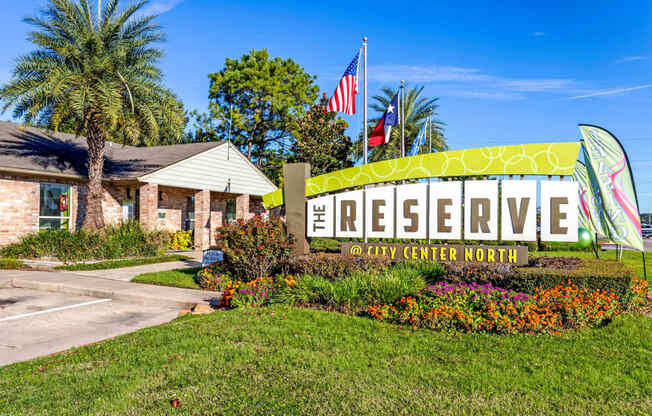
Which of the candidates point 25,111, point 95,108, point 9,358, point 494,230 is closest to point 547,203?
point 494,230

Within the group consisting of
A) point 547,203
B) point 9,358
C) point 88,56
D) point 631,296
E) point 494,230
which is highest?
point 88,56

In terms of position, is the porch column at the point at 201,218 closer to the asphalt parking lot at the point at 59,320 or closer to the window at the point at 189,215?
the window at the point at 189,215

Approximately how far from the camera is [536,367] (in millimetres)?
4898

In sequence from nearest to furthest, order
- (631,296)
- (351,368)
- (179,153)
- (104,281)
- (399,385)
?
(399,385)
(351,368)
(631,296)
(104,281)
(179,153)

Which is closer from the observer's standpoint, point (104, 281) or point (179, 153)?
point (104, 281)

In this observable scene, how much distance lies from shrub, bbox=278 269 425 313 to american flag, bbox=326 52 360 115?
6.20 m

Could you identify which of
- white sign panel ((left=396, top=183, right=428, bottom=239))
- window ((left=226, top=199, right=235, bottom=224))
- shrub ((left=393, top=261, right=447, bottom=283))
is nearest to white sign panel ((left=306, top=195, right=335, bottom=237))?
white sign panel ((left=396, top=183, right=428, bottom=239))

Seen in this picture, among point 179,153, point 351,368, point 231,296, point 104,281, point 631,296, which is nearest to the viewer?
point 351,368

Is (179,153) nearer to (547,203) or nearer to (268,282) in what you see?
(268,282)

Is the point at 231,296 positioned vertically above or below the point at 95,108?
below

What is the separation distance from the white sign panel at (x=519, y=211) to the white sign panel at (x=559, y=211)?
187 mm

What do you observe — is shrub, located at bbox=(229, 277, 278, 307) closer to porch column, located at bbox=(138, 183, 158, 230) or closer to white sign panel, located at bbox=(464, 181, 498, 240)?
white sign panel, located at bbox=(464, 181, 498, 240)

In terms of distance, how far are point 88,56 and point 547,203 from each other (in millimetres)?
16150

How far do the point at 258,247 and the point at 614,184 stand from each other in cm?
745
